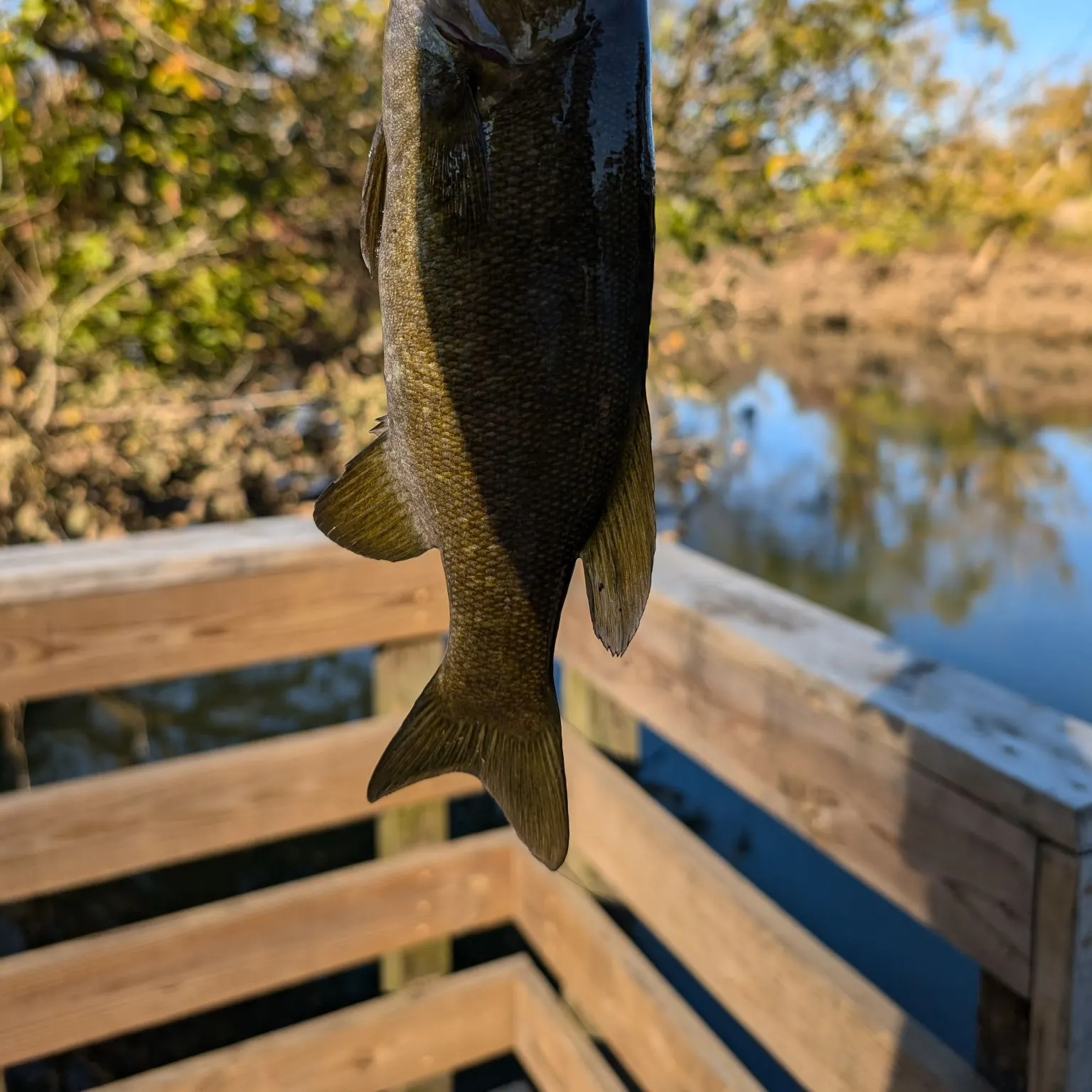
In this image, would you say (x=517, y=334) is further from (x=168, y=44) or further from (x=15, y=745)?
(x=15, y=745)

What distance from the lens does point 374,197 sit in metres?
0.80

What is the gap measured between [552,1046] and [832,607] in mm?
4529

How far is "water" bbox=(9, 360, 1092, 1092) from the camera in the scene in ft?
11.7

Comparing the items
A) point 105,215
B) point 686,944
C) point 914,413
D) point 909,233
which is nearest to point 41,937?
point 686,944

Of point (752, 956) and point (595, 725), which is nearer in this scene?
point (752, 956)

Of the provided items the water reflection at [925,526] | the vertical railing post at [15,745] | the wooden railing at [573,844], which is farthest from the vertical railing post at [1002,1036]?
the water reflection at [925,526]

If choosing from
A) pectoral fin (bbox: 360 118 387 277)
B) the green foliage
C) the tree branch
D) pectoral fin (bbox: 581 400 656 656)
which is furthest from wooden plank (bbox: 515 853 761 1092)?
the green foliage

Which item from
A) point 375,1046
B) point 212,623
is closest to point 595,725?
point 375,1046

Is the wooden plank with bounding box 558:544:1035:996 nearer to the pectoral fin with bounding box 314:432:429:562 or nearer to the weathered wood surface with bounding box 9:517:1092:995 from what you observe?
the weathered wood surface with bounding box 9:517:1092:995

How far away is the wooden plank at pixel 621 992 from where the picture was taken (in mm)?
1842

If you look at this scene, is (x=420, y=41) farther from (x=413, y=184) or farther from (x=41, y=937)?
(x=41, y=937)

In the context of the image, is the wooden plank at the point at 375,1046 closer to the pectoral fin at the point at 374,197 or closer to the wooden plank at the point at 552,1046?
the wooden plank at the point at 552,1046

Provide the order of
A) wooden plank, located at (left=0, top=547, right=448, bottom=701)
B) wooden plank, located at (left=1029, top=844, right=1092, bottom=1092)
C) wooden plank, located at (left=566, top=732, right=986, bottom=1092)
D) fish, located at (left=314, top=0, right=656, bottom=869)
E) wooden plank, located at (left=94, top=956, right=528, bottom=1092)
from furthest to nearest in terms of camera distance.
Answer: wooden plank, located at (left=94, top=956, right=528, bottom=1092) → wooden plank, located at (left=0, top=547, right=448, bottom=701) → wooden plank, located at (left=566, top=732, right=986, bottom=1092) → wooden plank, located at (left=1029, top=844, right=1092, bottom=1092) → fish, located at (left=314, top=0, right=656, bottom=869)

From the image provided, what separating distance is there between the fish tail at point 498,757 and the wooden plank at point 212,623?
3.59 ft
